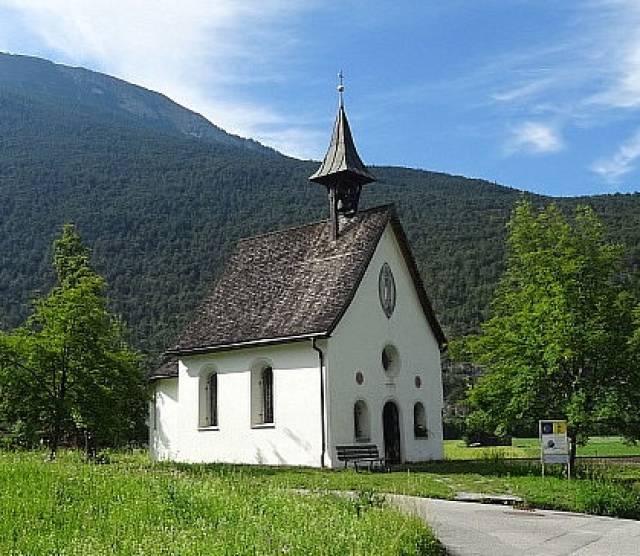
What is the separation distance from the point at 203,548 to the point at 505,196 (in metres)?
90.5

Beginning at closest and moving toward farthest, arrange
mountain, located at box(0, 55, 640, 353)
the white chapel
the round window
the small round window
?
the white chapel < the round window < the small round window < mountain, located at box(0, 55, 640, 353)

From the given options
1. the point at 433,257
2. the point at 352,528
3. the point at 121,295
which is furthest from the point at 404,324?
the point at 121,295

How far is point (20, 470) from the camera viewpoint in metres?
14.4

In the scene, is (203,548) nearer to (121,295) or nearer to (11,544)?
(11,544)

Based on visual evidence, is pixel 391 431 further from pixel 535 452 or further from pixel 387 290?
pixel 535 452

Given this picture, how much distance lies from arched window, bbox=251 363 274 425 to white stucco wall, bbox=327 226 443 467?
2.91 meters

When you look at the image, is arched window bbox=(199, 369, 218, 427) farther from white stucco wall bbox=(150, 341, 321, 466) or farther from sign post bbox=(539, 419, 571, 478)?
sign post bbox=(539, 419, 571, 478)

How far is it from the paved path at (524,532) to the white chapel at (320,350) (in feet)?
37.0

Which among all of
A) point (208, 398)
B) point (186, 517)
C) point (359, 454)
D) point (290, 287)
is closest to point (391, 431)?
point (359, 454)

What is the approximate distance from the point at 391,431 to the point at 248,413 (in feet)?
15.8

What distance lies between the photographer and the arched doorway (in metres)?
29.8

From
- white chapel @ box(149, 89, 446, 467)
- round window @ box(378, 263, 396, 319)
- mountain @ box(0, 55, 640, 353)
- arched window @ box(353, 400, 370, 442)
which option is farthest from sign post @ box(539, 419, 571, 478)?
mountain @ box(0, 55, 640, 353)

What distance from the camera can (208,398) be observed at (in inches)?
1255

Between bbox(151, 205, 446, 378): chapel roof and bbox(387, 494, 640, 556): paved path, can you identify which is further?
bbox(151, 205, 446, 378): chapel roof
